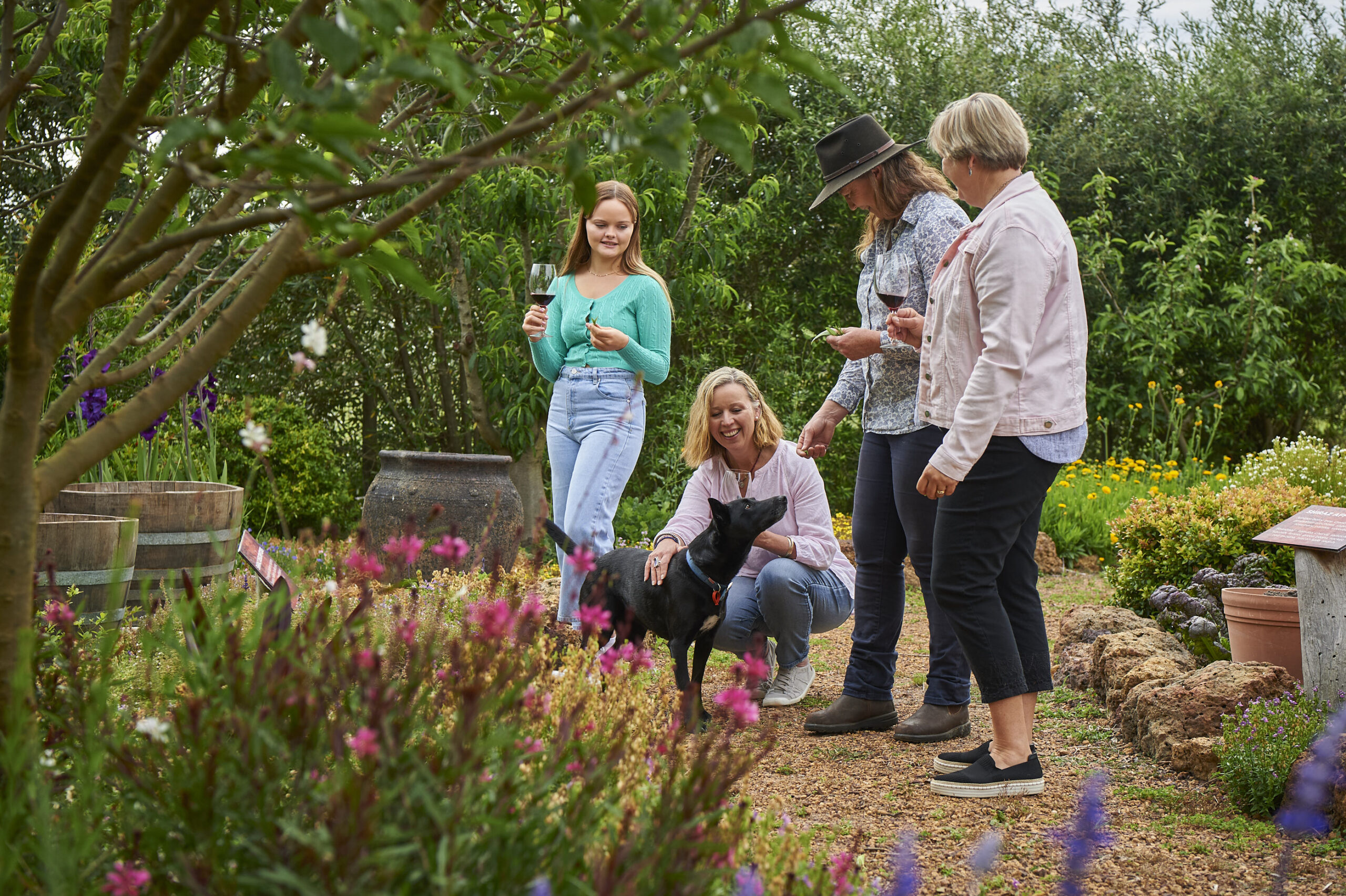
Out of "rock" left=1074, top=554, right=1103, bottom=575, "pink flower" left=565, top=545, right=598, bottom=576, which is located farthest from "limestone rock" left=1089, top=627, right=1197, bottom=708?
"rock" left=1074, top=554, right=1103, bottom=575

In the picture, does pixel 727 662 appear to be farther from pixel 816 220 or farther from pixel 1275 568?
pixel 816 220

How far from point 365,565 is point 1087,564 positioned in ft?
23.3

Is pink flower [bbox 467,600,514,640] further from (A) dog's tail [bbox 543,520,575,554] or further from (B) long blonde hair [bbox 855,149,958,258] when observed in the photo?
(B) long blonde hair [bbox 855,149,958,258]

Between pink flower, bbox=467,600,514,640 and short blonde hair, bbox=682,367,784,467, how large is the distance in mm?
2086

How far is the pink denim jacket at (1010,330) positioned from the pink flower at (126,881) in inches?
76.2

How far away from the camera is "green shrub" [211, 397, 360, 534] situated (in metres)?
7.68

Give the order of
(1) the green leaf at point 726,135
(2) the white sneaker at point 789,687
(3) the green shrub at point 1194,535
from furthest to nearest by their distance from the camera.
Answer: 1. (3) the green shrub at point 1194,535
2. (2) the white sneaker at point 789,687
3. (1) the green leaf at point 726,135

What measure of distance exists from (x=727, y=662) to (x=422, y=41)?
387cm

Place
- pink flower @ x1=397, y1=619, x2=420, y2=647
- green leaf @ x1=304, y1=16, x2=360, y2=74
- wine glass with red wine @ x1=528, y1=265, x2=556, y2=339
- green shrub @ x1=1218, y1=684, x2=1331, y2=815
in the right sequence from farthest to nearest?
wine glass with red wine @ x1=528, y1=265, x2=556, y2=339 < green shrub @ x1=1218, y1=684, x2=1331, y2=815 < pink flower @ x1=397, y1=619, x2=420, y2=647 < green leaf @ x1=304, y1=16, x2=360, y2=74

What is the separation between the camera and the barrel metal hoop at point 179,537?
3436 mm

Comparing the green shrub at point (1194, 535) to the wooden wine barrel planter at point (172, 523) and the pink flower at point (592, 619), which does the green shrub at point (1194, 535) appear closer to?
the pink flower at point (592, 619)

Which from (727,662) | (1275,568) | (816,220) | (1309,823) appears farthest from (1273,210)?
(1309,823)

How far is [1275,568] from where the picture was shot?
4531 millimetres

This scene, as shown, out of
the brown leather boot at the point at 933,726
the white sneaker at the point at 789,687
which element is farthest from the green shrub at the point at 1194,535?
the white sneaker at the point at 789,687
